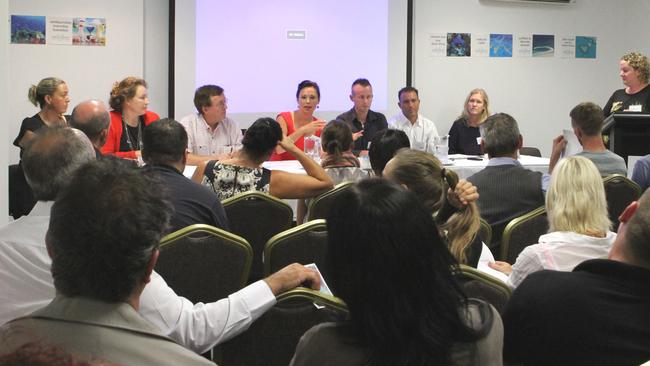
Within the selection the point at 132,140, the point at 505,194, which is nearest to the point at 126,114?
the point at 132,140

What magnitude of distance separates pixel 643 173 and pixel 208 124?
334 centimetres

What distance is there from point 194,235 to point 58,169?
50cm

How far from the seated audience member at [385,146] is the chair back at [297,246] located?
3.74ft

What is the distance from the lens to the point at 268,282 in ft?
6.54

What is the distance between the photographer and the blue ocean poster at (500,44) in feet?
27.9

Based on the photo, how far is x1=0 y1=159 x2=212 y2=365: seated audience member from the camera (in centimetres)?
121

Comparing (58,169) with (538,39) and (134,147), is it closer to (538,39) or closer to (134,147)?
(134,147)

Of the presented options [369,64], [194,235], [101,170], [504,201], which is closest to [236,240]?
[194,235]

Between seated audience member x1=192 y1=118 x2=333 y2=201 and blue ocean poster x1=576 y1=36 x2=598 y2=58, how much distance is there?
5.69 metres

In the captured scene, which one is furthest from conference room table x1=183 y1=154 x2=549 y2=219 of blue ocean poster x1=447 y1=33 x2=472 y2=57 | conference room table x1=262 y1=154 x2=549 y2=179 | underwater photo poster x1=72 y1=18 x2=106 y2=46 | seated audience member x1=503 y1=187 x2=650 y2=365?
seated audience member x1=503 y1=187 x2=650 y2=365

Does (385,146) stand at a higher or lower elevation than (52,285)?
higher

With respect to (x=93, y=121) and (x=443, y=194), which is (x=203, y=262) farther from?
(x=93, y=121)

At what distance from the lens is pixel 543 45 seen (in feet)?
28.6

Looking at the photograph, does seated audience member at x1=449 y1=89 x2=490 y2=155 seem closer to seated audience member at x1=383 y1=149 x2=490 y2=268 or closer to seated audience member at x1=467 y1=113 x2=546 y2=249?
seated audience member at x1=467 y1=113 x2=546 y2=249
